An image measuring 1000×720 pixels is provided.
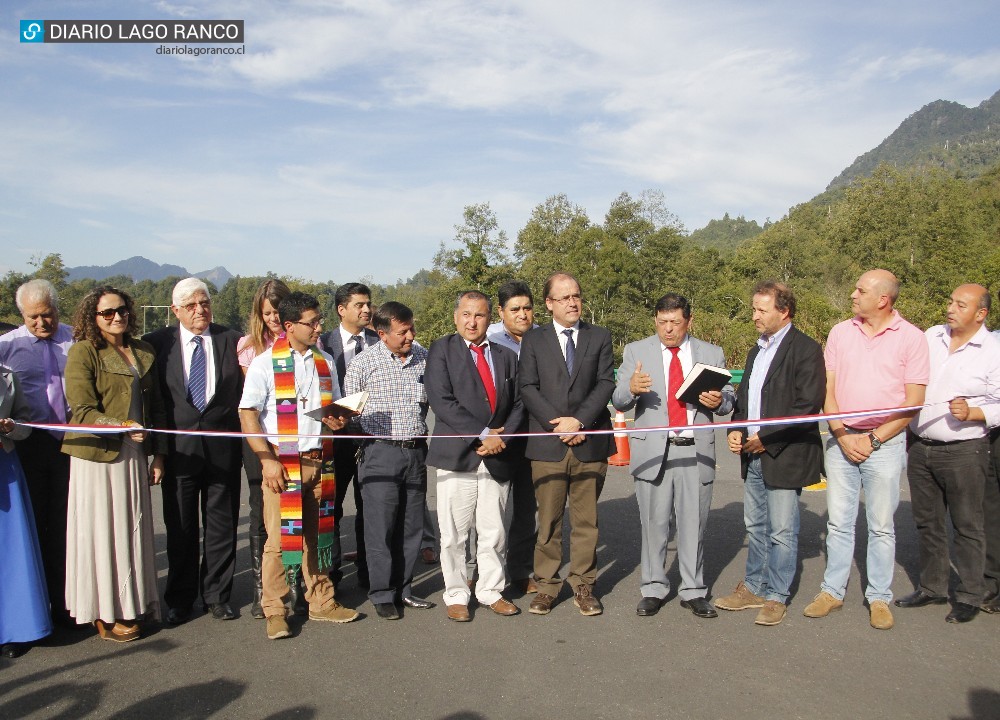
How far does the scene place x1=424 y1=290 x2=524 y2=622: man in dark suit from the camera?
215 inches

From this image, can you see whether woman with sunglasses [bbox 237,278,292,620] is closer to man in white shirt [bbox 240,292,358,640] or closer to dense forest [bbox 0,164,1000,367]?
man in white shirt [bbox 240,292,358,640]

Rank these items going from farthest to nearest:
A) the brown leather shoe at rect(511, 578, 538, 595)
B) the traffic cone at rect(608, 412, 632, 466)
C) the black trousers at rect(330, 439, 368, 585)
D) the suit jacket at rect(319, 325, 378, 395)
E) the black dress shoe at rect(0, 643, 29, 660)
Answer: the suit jacket at rect(319, 325, 378, 395)
the black trousers at rect(330, 439, 368, 585)
the brown leather shoe at rect(511, 578, 538, 595)
the traffic cone at rect(608, 412, 632, 466)
the black dress shoe at rect(0, 643, 29, 660)

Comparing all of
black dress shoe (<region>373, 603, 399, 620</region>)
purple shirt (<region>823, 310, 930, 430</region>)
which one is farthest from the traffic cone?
black dress shoe (<region>373, 603, 399, 620</region>)

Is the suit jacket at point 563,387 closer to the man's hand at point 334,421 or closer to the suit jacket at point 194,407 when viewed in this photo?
the man's hand at point 334,421

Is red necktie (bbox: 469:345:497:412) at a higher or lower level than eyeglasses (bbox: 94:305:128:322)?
lower

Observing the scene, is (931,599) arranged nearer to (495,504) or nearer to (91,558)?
(495,504)

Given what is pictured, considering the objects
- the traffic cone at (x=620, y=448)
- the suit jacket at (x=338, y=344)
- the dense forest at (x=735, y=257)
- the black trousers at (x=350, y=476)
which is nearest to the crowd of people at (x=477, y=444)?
the traffic cone at (x=620, y=448)

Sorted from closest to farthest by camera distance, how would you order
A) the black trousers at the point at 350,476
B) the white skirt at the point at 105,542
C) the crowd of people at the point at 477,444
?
1. the white skirt at the point at 105,542
2. the crowd of people at the point at 477,444
3. the black trousers at the point at 350,476

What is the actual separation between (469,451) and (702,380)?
5.45ft

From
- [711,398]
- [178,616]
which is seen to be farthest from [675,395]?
[178,616]

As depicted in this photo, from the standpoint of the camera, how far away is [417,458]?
5.61 meters

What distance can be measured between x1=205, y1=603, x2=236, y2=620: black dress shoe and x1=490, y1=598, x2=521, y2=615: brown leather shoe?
1.79 metres

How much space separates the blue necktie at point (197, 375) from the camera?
549 centimetres

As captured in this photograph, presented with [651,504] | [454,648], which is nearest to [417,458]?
[454,648]
